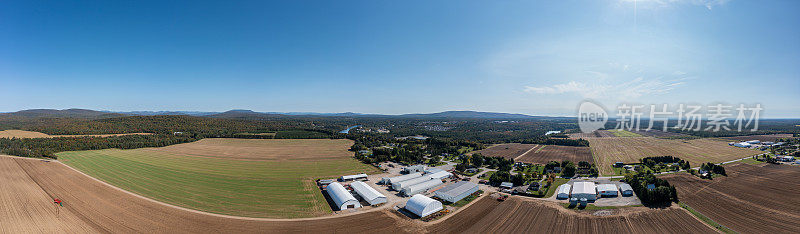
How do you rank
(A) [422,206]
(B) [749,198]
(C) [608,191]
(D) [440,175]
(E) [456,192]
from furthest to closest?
1. (D) [440,175]
2. (C) [608,191]
3. (E) [456,192]
4. (B) [749,198]
5. (A) [422,206]

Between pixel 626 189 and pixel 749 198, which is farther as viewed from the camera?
pixel 626 189

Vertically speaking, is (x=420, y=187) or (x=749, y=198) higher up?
(x=749, y=198)

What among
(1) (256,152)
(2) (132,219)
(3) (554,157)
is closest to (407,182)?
(2) (132,219)

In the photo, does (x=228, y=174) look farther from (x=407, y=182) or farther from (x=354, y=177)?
(x=407, y=182)

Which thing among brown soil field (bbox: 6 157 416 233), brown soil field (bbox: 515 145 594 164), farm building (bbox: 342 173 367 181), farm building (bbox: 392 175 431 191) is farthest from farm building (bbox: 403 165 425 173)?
brown soil field (bbox: 515 145 594 164)

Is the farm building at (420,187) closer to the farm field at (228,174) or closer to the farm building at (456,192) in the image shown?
the farm building at (456,192)

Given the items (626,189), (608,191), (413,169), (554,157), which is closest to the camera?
(608,191)

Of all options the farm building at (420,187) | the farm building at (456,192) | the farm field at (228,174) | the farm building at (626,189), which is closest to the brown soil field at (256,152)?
the farm field at (228,174)

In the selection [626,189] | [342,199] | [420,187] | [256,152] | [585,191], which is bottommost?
[256,152]
